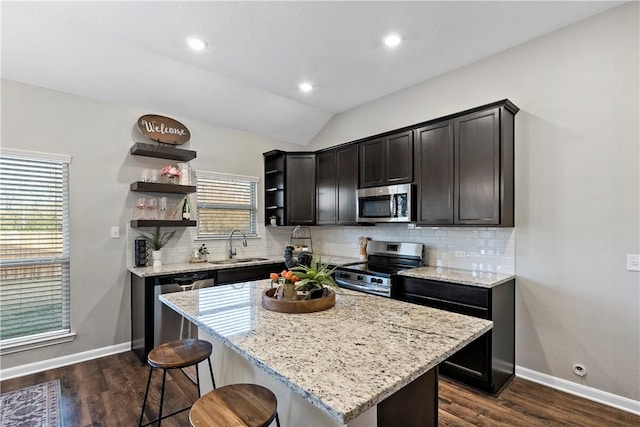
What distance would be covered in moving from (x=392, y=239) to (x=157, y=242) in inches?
111

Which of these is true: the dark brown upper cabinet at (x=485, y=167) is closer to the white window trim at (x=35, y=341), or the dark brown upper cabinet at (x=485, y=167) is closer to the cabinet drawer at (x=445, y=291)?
the cabinet drawer at (x=445, y=291)

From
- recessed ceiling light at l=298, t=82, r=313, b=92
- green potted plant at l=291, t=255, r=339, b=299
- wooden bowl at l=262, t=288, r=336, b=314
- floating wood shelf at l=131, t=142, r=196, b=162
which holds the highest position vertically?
recessed ceiling light at l=298, t=82, r=313, b=92

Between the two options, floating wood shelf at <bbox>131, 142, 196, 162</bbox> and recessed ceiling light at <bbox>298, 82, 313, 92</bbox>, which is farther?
recessed ceiling light at <bbox>298, 82, 313, 92</bbox>

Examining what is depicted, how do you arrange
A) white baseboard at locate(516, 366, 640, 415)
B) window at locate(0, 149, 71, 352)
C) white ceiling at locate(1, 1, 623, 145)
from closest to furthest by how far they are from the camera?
white baseboard at locate(516, 366, 640, 415) < white ceiling at locate(1, 1, 623, 145) < window at locate(0, 149, 71, 352)

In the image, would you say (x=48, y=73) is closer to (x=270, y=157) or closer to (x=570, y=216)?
(x=270, y=157)

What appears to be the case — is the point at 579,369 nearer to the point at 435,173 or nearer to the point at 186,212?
the point at 435,173

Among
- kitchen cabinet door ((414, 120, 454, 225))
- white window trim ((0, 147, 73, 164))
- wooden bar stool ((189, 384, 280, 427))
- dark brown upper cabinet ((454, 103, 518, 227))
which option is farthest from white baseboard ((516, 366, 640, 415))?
white window trim ((0, 147, 73, 164))

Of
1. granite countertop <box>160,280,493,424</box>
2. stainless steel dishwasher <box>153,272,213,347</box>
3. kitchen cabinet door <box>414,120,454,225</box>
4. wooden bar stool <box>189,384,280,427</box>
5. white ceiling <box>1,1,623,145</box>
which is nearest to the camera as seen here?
granite countertop <box>160,280,493,424</box>

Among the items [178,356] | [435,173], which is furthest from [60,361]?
[435,173]

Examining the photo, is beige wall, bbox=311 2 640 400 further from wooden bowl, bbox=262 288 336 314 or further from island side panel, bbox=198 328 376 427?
island side panel, bbox=198 328 376 427

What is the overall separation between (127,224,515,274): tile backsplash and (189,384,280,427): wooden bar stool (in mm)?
2582

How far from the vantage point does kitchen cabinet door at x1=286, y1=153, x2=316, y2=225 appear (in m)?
4.74

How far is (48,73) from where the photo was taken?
3.10 meters

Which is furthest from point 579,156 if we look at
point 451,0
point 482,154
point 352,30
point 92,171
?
point 92,171
